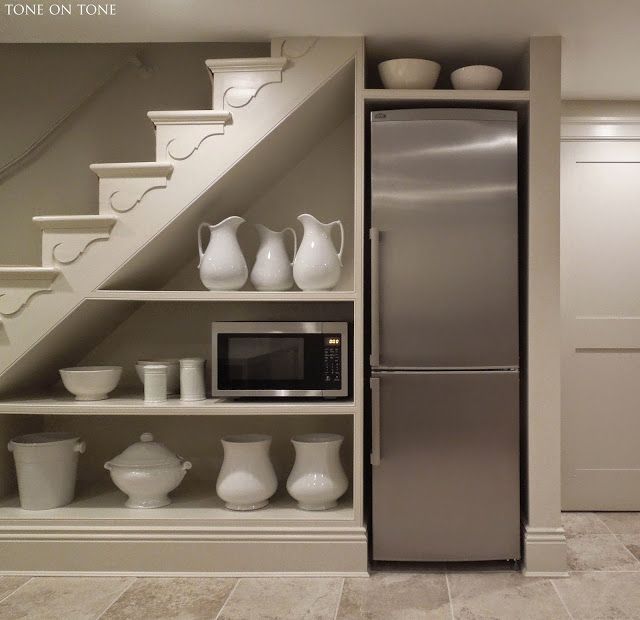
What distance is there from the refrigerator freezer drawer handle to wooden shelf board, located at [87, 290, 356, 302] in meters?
0.37

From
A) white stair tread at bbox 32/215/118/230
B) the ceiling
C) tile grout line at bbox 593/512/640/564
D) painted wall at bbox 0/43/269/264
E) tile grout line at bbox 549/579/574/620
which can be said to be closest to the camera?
tile grout line at bbox 549/579/574/620

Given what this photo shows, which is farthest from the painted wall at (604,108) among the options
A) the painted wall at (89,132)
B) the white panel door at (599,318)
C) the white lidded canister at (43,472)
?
the white lidded canister at (43,472)

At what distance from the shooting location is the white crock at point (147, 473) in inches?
112

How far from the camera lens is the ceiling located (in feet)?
8.19

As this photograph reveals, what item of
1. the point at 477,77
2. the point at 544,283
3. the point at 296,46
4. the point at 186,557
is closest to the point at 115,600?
the point at 186,557

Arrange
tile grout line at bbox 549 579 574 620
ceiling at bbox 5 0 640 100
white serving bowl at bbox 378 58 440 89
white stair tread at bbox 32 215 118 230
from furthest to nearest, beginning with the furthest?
white serving bowl at bbox 378 58 440 89, white stair tread at bbox 32 215 118 230, ceiling at bbox 5 0 640 100, tile grout line at bbox 549 579 574 620

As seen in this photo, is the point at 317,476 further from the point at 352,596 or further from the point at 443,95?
the point at 443,95

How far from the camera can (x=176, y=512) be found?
2857mm

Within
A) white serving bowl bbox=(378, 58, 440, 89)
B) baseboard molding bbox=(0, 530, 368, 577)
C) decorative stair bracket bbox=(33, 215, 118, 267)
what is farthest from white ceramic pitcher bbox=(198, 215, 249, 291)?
baseboard molding bbox=(0, 530, 368, 577)

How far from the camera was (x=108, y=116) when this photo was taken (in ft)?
10.7

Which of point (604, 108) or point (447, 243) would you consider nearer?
point (447, 243)

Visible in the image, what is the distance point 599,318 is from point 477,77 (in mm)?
1564

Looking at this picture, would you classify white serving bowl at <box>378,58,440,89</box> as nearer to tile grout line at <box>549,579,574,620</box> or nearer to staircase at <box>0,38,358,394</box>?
staircase at <box>0,38,358,394</box>

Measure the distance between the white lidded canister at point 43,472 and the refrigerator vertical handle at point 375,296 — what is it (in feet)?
4.33
